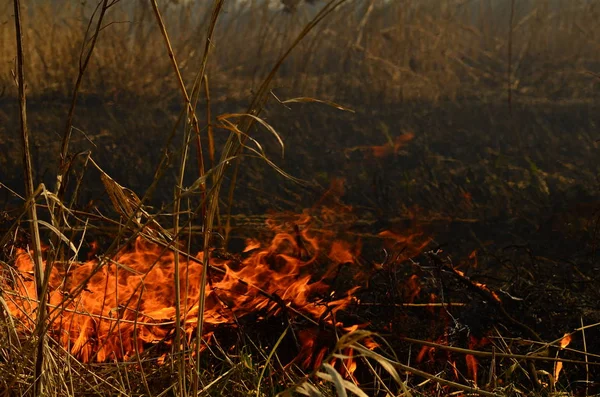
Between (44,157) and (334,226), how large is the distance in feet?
7.67

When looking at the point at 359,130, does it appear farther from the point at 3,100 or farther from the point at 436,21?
the point at 3,100

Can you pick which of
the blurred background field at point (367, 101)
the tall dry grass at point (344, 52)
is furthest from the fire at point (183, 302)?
the tall dry grass at point (344, 52)

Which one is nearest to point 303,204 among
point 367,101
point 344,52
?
point 367,101

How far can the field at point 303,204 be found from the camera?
1509 mm

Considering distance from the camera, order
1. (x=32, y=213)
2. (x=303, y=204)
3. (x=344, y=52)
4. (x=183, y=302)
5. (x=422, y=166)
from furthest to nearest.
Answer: (x=344, y=52), (x=422, y=166), (x=303, y=204), (x=183, y=302), (x=32, y=213)

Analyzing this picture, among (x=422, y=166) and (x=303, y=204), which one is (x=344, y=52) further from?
(x=303, y=204)

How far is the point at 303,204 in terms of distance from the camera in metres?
4.82

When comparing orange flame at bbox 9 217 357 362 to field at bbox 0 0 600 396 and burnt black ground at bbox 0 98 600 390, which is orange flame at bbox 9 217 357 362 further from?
burnt black ground at bbox 0 98 600 390

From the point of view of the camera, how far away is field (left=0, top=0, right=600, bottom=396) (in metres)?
1.51

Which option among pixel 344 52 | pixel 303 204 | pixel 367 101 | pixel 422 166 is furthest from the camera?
pixel 344 52

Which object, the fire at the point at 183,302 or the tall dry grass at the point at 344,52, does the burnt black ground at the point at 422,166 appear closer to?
the tall dry grass at the point at 344,52

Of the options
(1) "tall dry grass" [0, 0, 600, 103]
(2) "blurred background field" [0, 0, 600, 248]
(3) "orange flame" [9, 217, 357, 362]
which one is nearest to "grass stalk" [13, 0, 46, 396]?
(3) "orange flame" [9, 217, 357, 362]

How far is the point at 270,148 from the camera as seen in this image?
5.93 metres

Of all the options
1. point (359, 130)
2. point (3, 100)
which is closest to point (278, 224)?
point (359, 130)
